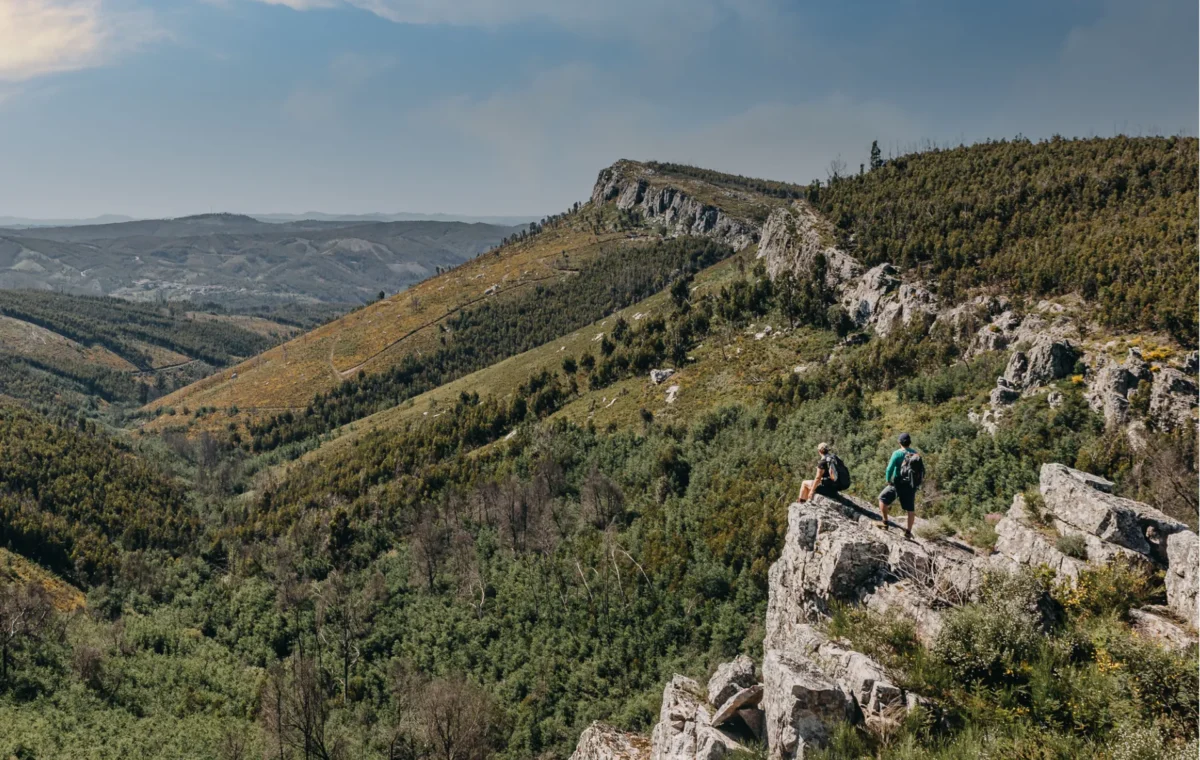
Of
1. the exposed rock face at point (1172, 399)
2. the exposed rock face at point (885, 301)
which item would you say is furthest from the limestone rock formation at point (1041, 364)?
the exposed rock face at point (885, 301)

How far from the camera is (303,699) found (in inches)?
2014

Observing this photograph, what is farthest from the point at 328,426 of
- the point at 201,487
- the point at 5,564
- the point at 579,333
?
the point at 5,564

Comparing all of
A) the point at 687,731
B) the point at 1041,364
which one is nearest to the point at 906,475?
the point at 687,731

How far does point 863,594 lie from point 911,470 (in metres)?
4.62

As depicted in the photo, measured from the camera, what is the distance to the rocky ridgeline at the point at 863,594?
1619 centimetres

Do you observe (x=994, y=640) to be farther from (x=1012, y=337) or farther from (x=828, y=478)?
(x=1012, y=337)

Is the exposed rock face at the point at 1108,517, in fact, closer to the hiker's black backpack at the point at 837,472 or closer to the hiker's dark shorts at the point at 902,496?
the hiker's dark shorts at the point at 902,496

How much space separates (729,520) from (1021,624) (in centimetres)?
4267

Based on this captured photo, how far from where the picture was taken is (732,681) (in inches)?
802

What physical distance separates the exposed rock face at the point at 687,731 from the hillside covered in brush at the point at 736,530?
25cm

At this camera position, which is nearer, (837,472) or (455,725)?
(837,472)

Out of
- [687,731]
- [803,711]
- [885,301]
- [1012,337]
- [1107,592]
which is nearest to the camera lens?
[803,711]

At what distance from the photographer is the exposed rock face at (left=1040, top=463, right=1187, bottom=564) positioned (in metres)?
18.9

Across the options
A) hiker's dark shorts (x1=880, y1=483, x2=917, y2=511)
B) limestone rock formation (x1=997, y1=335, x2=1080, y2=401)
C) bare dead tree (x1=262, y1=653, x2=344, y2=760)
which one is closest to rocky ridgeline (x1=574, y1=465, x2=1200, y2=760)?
hiker's dark shorts (x1=880, y1=483, x2=917, y2=511)
